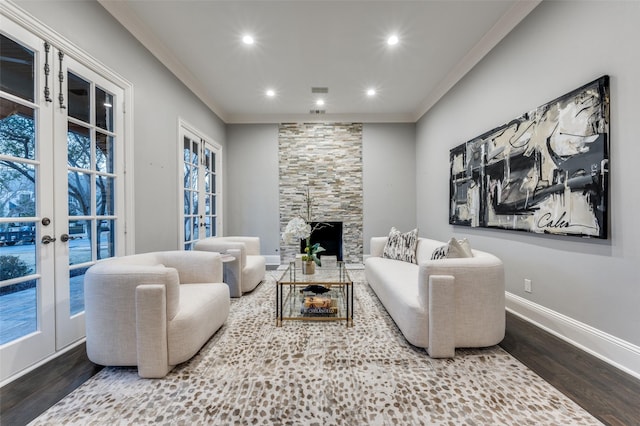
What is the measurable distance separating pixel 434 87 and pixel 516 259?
9.66ft

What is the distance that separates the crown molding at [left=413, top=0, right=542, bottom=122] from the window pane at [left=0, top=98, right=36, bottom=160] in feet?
13.7

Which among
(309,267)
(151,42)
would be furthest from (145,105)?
(309,267)

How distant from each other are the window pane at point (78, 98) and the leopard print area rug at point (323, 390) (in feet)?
6.64

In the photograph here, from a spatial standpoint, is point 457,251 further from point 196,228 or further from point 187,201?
point 196,228

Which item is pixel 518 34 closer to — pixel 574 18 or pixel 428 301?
pixel 574 18

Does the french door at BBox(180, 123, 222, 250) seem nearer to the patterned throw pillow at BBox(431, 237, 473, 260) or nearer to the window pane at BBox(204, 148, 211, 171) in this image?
the window pane at BBox(204, 148, 211, 171)

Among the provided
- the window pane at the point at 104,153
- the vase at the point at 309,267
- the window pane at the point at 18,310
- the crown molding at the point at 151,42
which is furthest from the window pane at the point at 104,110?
the vase at the point at 309,267

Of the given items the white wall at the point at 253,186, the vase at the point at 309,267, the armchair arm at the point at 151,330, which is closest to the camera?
the armchair arm at the point at 151,330

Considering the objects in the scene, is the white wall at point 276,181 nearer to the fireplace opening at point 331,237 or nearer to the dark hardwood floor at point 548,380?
the fireplace opening at point 331,237

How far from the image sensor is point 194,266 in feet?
8.02

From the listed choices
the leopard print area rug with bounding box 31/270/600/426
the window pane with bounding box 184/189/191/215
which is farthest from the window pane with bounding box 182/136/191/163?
the leopard print area rug with bounding box 31/270/600/426

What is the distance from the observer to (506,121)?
9.14 feet

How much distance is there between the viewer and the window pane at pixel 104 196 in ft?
7.62

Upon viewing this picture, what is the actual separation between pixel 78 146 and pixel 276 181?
3479 millimetres
